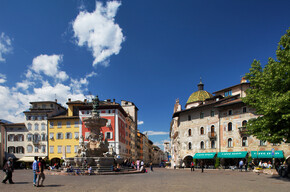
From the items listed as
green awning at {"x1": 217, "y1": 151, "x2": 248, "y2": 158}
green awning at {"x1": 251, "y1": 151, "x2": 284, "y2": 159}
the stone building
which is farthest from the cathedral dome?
green awning at {"x1": 251, "y1": 151, "x2": 284, "y2": 159}

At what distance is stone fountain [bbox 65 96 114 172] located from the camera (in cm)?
2566

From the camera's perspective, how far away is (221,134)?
47188 millimetres

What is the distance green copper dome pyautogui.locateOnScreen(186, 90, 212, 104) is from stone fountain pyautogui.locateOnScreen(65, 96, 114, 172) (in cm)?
3931

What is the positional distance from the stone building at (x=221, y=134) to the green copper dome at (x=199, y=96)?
7.28 meters

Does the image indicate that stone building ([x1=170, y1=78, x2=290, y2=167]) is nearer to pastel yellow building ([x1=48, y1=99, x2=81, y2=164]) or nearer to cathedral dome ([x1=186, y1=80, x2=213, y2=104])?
cathedral dome ([x1=186, y1=80, x2=213, y2=104])

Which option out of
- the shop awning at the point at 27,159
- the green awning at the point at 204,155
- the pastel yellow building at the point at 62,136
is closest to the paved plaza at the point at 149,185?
the green awning at the point at 204,155

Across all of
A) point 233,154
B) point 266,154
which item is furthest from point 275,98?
point 233,154

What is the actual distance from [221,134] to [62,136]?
35.9 m

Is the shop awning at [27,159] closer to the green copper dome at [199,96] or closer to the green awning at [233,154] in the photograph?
the green copper dome at [199,96]

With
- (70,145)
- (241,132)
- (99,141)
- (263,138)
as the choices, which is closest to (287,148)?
(241,132)

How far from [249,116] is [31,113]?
48.8 metres

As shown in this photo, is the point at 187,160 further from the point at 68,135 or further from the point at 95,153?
the point at 95,153

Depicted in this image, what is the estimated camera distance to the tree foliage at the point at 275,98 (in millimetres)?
18438

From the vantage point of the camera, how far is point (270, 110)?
18688mm
